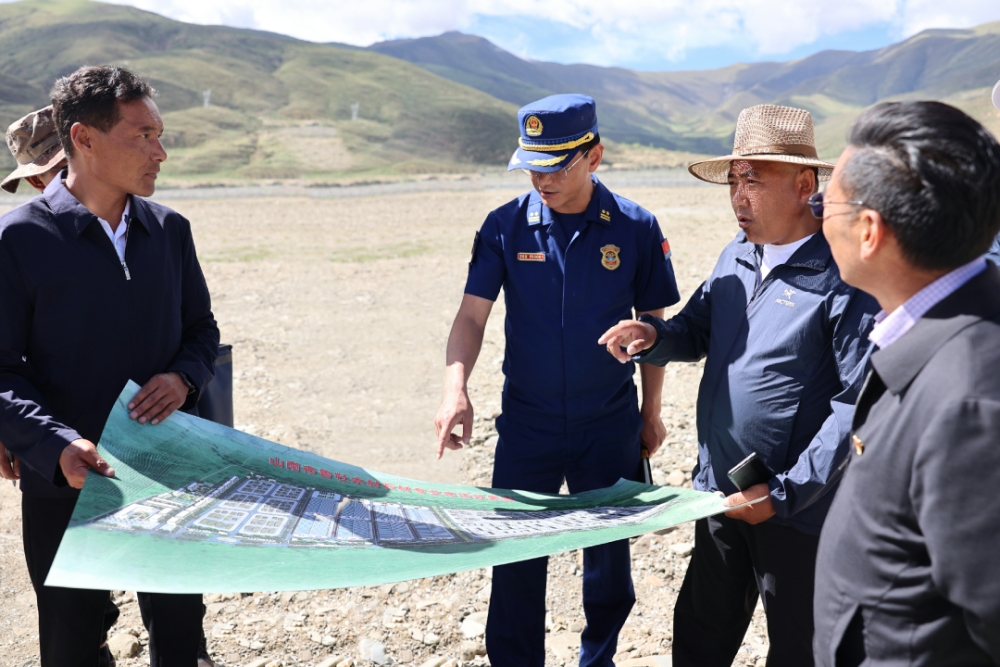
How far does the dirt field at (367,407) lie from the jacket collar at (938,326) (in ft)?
7.05

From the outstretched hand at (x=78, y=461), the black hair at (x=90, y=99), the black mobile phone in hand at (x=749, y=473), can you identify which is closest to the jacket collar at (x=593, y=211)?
the black mobile phone in hand at (x=749, y=473)

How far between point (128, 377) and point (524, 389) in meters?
1.48

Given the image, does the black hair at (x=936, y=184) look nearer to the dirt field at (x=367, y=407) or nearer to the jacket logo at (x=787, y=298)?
the jacket logo at (x=787, y=298)

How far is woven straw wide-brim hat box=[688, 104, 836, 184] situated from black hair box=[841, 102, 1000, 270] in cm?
88

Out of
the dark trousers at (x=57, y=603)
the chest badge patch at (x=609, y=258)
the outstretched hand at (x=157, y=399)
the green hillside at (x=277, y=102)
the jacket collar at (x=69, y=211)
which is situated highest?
the green hillside at (x=277, y=102)

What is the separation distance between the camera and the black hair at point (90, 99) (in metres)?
2.41

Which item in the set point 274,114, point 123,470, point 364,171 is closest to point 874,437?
point 123,470

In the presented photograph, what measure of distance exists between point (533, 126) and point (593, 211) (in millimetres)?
424

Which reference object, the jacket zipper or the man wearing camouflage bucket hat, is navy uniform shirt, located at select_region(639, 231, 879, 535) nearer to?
the man wearing camouflage bucket hat

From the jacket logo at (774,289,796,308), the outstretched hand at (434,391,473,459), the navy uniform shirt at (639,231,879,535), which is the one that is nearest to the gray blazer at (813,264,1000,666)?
the navy uniform shirt at (639,231,879,535)

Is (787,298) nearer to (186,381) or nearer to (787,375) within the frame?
(787,375)

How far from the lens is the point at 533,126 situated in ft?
9.48

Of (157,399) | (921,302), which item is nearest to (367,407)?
(157,399)

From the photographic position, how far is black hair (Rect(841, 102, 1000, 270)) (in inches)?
52.7
